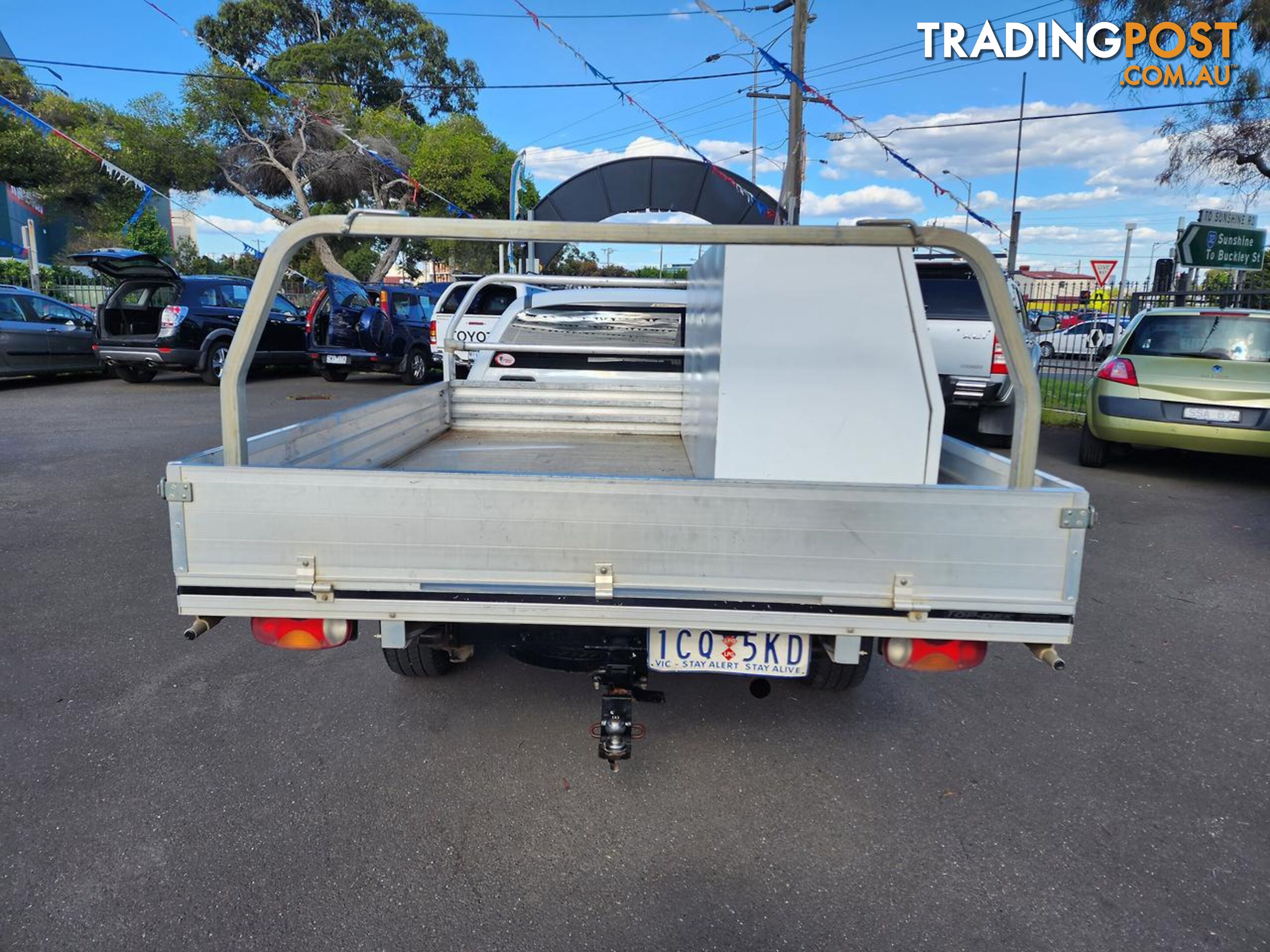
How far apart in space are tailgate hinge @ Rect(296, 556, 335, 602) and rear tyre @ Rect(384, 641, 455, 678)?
1213 millimetres

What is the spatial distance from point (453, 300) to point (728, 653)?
41.0 ft

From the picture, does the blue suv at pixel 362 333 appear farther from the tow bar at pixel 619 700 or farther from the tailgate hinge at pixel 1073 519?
the tailgate hinge at pixel 1073 519

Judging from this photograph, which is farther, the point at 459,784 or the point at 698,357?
the point at 698,357

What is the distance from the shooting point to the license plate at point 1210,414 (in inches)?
300

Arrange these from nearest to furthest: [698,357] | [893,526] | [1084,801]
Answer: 1. [893,526]
2. [1084,801]
3. [698,357]

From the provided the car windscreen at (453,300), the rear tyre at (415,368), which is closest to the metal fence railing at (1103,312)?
the car windscreen at (453,300)

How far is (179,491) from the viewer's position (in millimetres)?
2195

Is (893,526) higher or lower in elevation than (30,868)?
higher

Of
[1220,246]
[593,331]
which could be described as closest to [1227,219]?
[1220,246]

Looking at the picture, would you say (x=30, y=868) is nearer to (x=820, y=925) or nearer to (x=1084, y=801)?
(x=820, y=925)

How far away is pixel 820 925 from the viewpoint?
2.25m

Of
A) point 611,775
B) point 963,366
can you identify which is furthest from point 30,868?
point 963,366

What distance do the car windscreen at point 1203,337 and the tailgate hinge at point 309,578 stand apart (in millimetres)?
8716

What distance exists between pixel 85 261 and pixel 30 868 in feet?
42.7
